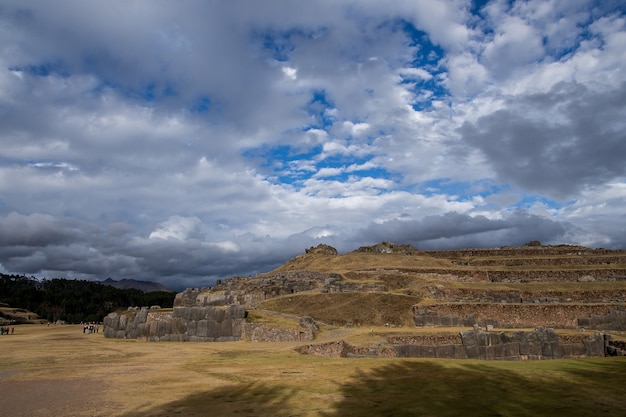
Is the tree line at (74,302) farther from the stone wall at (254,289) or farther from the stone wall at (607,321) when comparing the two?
the stone wall at (607,321)

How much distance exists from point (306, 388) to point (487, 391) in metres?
5.15

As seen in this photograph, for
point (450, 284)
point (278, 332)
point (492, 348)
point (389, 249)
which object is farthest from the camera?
point (389, 249)

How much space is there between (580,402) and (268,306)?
3102cm

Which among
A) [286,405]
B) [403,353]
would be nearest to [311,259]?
[403,353]

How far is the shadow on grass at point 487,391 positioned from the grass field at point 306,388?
0.03 m

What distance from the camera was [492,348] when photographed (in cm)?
2398

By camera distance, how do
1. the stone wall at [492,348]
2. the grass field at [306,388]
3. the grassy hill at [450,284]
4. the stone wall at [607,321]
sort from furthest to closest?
the grassy hill at [450,284], the stone wall at [607,321], the stone wall at [492,348], the grass field at [306,388]

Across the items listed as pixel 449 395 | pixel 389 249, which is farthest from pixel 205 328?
pixel 389 249

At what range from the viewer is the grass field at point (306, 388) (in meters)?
10.1

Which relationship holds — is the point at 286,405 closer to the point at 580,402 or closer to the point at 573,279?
the point at 580,402

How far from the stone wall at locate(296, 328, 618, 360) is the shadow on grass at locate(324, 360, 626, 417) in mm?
7144

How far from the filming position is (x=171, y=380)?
14.5 meters

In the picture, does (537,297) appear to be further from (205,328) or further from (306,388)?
(306,388)

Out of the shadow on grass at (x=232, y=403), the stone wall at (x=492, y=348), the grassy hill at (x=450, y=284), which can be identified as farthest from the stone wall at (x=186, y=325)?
the shadow on grass at (x=232, y=403)
